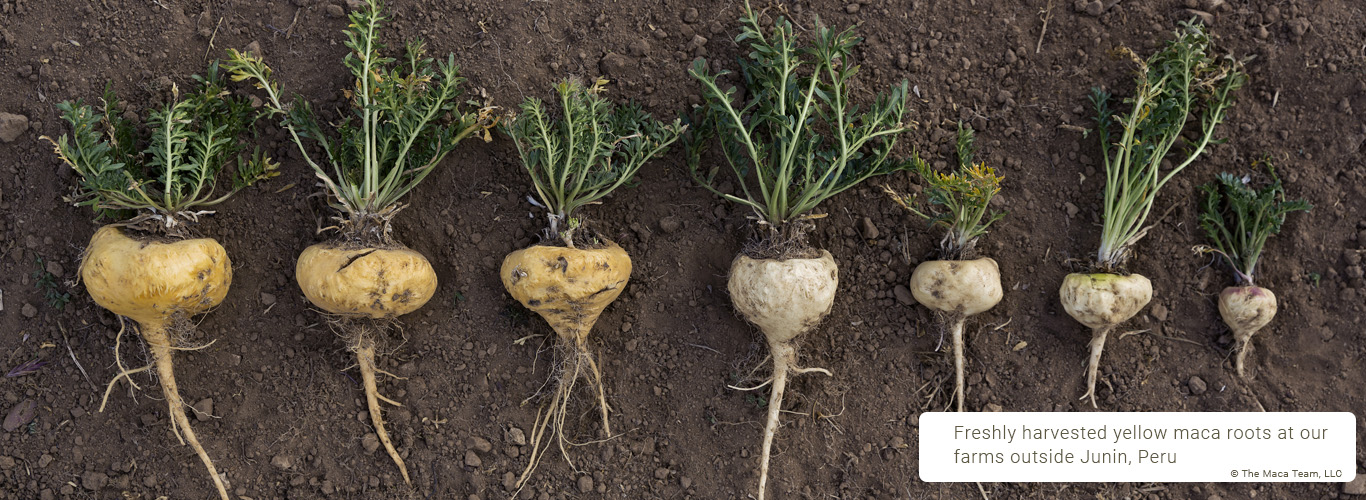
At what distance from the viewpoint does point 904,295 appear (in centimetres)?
346

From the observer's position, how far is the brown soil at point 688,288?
3.36 meters

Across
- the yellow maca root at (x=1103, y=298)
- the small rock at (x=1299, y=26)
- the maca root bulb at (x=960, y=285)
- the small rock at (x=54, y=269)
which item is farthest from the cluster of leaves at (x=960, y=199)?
the small rock at (x=54, y=269)

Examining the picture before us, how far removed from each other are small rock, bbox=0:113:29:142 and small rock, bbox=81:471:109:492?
4.98ft

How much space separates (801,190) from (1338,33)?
2.54 meters

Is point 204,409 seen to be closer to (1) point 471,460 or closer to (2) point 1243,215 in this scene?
(1) point 471,460

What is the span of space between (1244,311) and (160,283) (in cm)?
459

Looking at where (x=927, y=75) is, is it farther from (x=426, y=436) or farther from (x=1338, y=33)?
(x=426, y=436)

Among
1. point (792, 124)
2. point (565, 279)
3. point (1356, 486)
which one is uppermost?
point (792, 124)

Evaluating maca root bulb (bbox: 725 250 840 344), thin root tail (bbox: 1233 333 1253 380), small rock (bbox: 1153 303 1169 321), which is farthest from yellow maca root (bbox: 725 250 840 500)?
thin root tail (bbox: 1233 333 1253 380)

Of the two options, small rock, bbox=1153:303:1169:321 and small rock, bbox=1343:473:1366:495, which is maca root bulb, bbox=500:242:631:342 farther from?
small rock, bbox=1343:473:1366:495

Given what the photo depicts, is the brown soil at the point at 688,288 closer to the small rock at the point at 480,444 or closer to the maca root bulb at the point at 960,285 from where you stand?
the small rock at the point at 480,444

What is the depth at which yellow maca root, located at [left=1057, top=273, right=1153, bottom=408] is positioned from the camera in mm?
3266

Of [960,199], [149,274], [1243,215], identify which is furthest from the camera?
[1243,215]

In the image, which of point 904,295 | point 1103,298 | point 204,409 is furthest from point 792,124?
point 204,409
